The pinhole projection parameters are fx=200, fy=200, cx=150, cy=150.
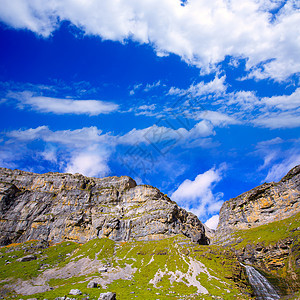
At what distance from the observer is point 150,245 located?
123 meters

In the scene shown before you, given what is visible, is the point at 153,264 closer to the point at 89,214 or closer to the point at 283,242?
the point at 283,242

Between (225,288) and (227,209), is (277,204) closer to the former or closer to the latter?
(227,209)

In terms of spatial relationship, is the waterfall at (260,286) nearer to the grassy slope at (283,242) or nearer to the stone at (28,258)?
the grassy slope at (283,242)

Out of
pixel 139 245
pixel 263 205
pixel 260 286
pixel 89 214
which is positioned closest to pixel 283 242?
pixel 260 286

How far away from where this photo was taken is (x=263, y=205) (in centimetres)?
15725

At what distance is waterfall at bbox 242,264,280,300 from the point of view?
69.9 metres

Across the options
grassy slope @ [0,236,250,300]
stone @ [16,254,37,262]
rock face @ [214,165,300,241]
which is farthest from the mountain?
stone @ [16,254,37,262]

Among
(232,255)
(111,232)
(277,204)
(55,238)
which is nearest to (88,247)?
(111,232)

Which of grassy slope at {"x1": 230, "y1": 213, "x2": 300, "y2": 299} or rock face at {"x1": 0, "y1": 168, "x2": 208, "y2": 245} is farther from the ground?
rock face at {"x1": 0, "y1": 168, "x2": 208, "y2": 245}

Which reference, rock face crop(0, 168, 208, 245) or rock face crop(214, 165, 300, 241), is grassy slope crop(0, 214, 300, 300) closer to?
rock face crop(0, 168, 208, 245)

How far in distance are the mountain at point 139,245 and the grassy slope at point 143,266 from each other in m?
0.38

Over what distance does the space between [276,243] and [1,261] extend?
495 ft

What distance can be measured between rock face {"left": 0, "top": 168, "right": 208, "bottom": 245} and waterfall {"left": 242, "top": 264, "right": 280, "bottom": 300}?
5285cm

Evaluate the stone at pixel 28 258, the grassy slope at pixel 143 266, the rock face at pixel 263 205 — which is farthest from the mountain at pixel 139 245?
the stone at pixel 28 258
